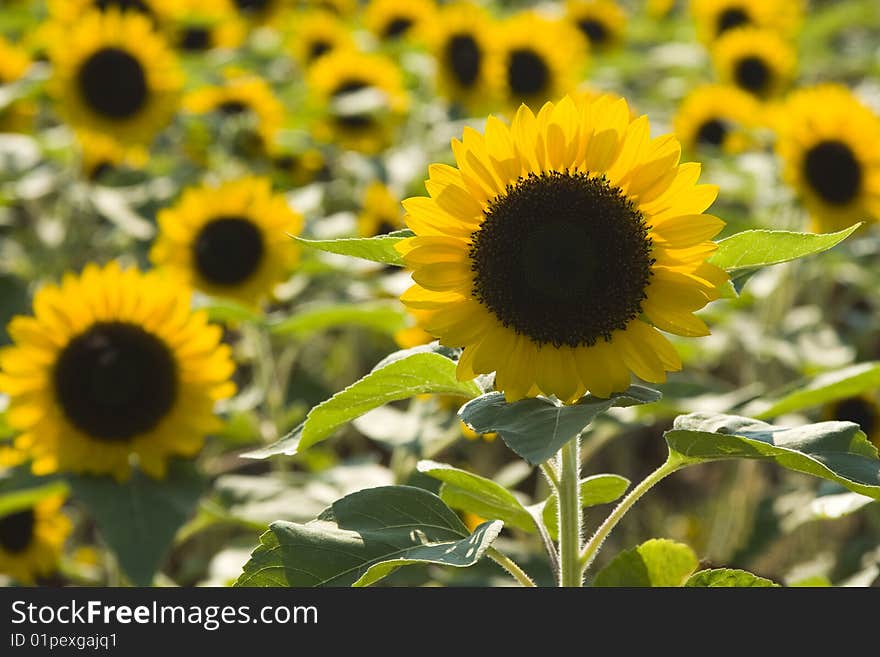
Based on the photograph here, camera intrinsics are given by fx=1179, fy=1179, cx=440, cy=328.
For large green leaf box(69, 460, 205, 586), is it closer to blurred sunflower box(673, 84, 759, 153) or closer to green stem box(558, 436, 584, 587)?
green stem box(558, 436, 584, 587)

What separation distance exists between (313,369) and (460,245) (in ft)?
8.96

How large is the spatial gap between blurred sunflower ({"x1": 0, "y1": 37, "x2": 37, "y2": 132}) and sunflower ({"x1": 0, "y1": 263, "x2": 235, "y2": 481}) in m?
1.77

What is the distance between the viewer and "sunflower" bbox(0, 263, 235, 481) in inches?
78.3

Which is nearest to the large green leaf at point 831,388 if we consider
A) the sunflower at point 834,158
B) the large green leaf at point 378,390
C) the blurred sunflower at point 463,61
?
the large green leaf at point 378,390

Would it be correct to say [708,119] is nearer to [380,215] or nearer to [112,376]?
[380,215]

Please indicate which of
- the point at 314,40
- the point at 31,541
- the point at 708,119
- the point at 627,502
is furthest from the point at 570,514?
the point at 314,40

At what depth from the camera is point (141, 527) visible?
1.86 metres

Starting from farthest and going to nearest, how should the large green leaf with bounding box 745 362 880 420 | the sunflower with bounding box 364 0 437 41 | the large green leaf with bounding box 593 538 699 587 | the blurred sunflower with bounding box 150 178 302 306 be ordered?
the sunflower with bounding box 364 0 437 41 → the blurred sunflower with bounding box 150 178 302 306 → the large green leaf with bounding box 745 362 880 420 → the large green leaf with bounding box 593 538 699 587

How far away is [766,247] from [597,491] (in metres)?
0.37

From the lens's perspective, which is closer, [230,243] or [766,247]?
[766,247]

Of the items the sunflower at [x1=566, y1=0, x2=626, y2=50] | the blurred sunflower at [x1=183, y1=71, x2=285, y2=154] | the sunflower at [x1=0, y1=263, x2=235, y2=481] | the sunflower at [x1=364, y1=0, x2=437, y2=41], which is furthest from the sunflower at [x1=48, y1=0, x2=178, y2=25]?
the sunflower at [x1=566, y1=0, x2=626, y2=50]

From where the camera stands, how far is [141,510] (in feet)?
6.27
